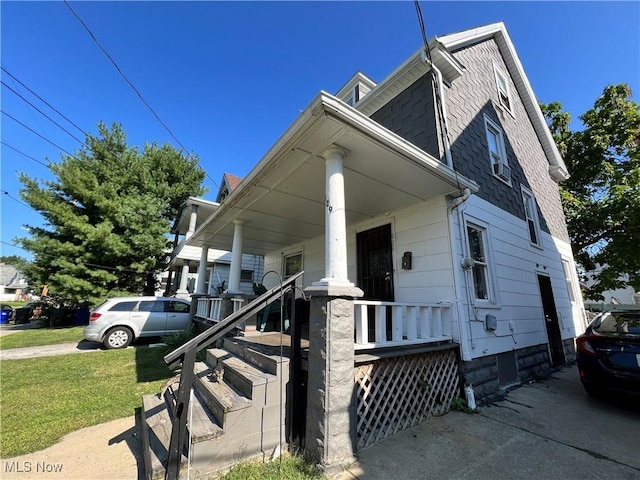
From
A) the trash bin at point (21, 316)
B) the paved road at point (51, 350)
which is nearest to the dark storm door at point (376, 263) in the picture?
the paved road at point (51, 350)

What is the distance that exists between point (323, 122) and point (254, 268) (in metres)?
12.8

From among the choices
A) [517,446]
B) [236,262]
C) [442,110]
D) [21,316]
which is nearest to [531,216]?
[442,110]

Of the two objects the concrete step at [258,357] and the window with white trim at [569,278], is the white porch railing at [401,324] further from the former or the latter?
the window with white trim at [569,278]

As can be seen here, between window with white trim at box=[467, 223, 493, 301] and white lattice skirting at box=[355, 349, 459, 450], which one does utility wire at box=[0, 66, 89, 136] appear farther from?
window with white trim at box=[467, 223, 493, 301]

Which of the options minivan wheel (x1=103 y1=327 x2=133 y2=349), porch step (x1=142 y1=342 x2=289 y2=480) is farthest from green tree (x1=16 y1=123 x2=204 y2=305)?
porch step (x1=142 y1=342 x2=289 y2=480)

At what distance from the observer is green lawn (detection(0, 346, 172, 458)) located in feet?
9.88

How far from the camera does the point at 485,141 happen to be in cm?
618

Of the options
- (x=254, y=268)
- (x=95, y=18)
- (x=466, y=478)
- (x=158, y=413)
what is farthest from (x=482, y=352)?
(x=254, y=268)

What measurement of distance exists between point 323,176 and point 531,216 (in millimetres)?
6797

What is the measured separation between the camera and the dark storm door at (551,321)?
653 centimetres

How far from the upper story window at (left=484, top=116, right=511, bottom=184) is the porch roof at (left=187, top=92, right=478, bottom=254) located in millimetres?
2594

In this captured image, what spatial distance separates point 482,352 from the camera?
4.32 meters

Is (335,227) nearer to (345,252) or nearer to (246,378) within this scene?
(345,252)

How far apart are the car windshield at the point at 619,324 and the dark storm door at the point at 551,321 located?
2342 mm
